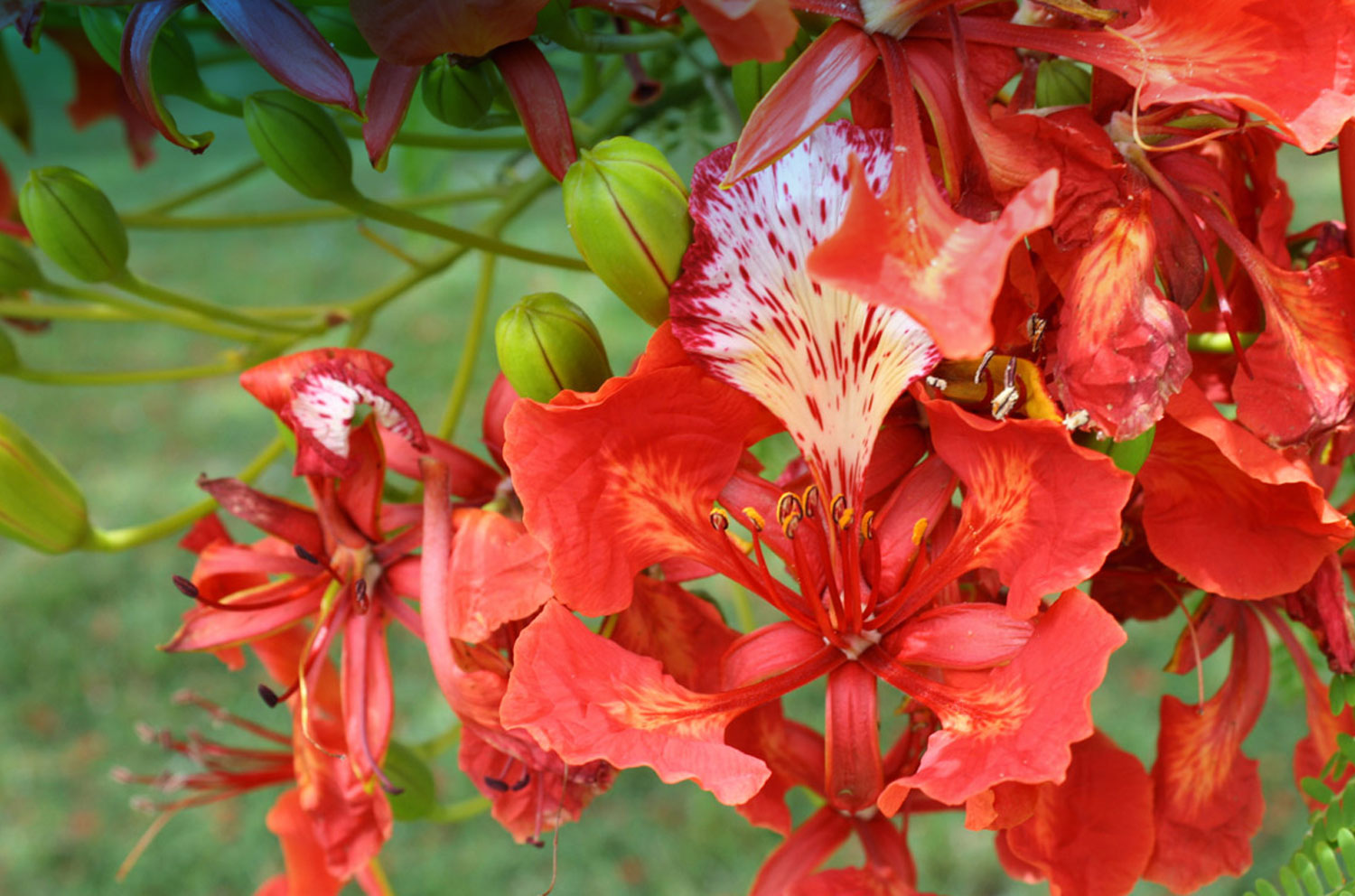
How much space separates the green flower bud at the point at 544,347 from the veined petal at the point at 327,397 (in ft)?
0.22

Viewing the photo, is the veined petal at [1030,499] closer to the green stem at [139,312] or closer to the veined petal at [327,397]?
the veined petal at [327,397]

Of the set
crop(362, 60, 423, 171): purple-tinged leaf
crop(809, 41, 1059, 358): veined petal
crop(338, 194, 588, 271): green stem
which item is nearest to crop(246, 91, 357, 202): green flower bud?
crop(338, 194, 588, 271): green stem

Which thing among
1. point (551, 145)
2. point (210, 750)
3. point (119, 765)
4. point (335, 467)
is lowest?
point (119, 765)

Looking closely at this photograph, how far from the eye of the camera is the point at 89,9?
0.63 m

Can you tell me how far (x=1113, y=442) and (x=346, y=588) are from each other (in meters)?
0.43

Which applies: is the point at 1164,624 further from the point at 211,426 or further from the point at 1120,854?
the point at 211,426

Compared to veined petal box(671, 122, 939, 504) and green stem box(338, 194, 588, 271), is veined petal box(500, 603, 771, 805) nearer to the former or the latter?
veined petal box(671, 122, 939, 504)

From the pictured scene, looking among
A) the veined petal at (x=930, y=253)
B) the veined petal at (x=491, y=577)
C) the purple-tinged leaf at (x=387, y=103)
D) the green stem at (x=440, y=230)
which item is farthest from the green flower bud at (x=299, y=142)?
the veined petal at (x=930, y=253)

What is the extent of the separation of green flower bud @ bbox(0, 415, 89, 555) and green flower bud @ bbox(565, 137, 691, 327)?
451 mm

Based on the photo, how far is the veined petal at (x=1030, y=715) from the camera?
49cm

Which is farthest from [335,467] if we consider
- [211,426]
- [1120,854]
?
[211,426]

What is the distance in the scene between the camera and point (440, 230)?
74 cm

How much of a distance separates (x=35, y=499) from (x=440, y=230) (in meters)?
0.33

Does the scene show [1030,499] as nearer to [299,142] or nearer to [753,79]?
[753,79]
